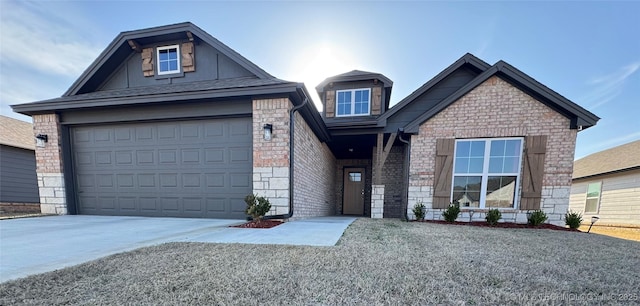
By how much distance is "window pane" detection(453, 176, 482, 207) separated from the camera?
19.2 feet

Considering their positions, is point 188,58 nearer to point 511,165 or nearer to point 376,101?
point 376,101

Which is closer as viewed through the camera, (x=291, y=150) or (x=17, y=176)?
(x=291, y=150)

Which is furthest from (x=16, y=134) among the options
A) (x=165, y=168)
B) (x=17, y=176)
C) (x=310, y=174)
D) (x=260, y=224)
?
(x=310, y=174)

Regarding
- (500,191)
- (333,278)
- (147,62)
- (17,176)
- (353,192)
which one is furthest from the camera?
(353,192)

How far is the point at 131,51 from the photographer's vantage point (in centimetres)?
642

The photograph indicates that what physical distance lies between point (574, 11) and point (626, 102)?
34.9ft

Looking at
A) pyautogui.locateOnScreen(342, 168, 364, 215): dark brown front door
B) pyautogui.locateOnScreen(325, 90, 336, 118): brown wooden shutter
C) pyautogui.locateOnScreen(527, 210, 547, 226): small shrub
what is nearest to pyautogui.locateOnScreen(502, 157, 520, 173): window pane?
pyautogui.locateOnScreen(527, 210, 547, 226): small shrub

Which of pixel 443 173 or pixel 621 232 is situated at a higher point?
pixel 443 173

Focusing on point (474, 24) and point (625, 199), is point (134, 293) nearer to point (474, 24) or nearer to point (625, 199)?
point (474, 24)

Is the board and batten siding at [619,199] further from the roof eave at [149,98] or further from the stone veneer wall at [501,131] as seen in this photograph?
the roof eave at [149,98]

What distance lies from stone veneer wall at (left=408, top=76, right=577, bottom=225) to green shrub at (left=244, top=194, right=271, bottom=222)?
14.0ft

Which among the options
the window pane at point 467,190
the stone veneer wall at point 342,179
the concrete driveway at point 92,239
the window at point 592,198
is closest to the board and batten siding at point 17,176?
the concrete driveway at point 92,239

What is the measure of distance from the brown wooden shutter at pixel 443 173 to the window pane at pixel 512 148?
133cm

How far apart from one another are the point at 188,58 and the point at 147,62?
137cm
